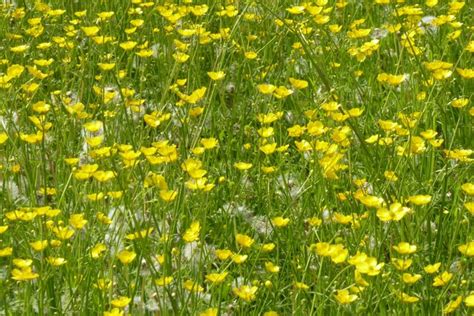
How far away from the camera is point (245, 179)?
292 centimetres

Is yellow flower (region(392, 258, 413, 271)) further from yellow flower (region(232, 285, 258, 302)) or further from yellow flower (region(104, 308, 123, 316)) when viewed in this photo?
yellow flower (region(104, 308, 123, 316))

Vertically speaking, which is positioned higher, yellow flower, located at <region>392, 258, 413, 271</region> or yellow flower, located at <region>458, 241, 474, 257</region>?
yellow flower, located at <region>392, 258, 413, 271</region>

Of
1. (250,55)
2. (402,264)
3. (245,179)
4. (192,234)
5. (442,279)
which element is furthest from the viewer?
(250,55)

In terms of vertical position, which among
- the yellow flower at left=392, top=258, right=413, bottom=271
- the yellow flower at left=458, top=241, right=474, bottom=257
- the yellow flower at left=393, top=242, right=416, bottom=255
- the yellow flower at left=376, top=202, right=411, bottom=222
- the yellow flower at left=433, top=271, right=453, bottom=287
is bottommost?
the yellow flower at left=433, top=271, right=453, bottom=287

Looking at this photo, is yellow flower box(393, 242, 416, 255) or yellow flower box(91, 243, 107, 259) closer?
yellow flower box(393, 242, 416, 255)

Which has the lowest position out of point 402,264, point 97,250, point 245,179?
point 245,179

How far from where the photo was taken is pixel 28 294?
217 cm

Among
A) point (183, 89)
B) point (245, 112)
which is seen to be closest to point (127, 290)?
point (245, 112)

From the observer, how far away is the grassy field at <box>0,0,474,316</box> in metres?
2.23

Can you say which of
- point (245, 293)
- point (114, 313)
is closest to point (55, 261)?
point (114, 313)

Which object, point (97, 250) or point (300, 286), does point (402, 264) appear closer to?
point (300, 286)

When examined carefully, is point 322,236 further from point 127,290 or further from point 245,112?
point 245,112

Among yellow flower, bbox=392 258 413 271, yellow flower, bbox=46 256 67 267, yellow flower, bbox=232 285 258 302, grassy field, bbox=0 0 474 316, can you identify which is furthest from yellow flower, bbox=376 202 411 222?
A: yellow flower, bbox=46 256 67 267

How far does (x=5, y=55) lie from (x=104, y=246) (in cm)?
172
